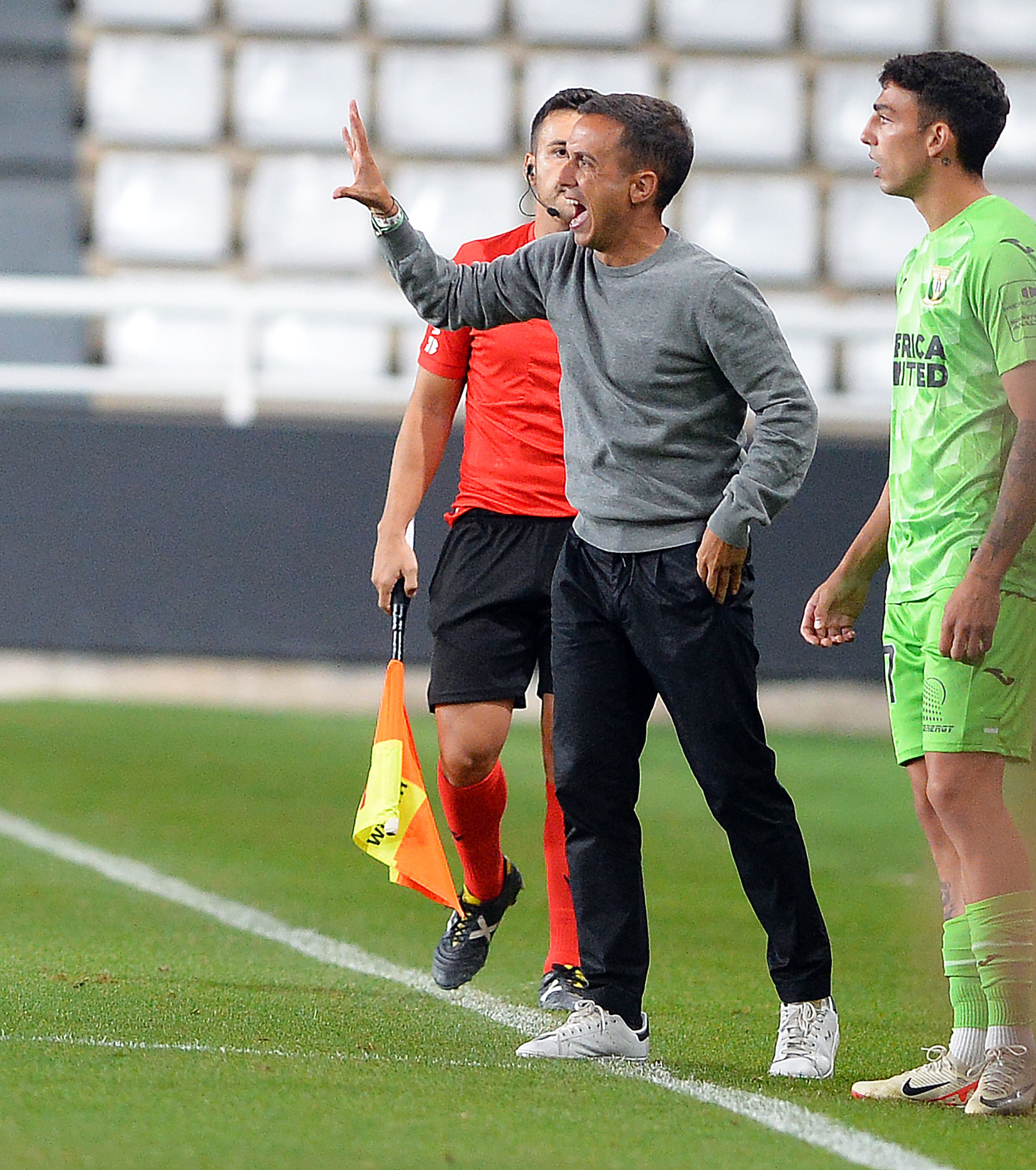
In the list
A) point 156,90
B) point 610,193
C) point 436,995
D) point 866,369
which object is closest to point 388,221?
point 610,193

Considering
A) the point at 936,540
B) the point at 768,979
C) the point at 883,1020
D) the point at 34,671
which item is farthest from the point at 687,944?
the point at 34,671

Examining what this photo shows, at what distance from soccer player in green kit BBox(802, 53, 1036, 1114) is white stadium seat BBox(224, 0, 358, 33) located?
11053 millimetres

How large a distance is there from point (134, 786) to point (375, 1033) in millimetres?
4149

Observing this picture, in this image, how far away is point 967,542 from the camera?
132 inches

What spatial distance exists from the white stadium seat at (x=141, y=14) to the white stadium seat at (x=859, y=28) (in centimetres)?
420

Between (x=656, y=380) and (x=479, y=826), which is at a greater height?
(x=656, y=380)

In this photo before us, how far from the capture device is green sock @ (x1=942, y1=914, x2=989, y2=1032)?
3469mm

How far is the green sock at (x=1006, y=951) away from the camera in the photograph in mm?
3344

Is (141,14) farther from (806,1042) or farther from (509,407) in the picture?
(806,1042)

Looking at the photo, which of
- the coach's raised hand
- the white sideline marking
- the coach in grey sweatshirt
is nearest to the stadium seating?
the white sideline marking

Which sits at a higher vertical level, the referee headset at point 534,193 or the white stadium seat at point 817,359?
the referee headset at point 534,193

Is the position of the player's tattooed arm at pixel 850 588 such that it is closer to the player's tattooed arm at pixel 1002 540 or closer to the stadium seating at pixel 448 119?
the player's tattooed arm at pixel 1002 540

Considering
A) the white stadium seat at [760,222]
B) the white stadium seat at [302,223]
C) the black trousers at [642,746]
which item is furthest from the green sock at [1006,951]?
the white stadium seat at [302,223]

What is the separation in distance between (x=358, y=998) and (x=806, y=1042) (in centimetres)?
111
